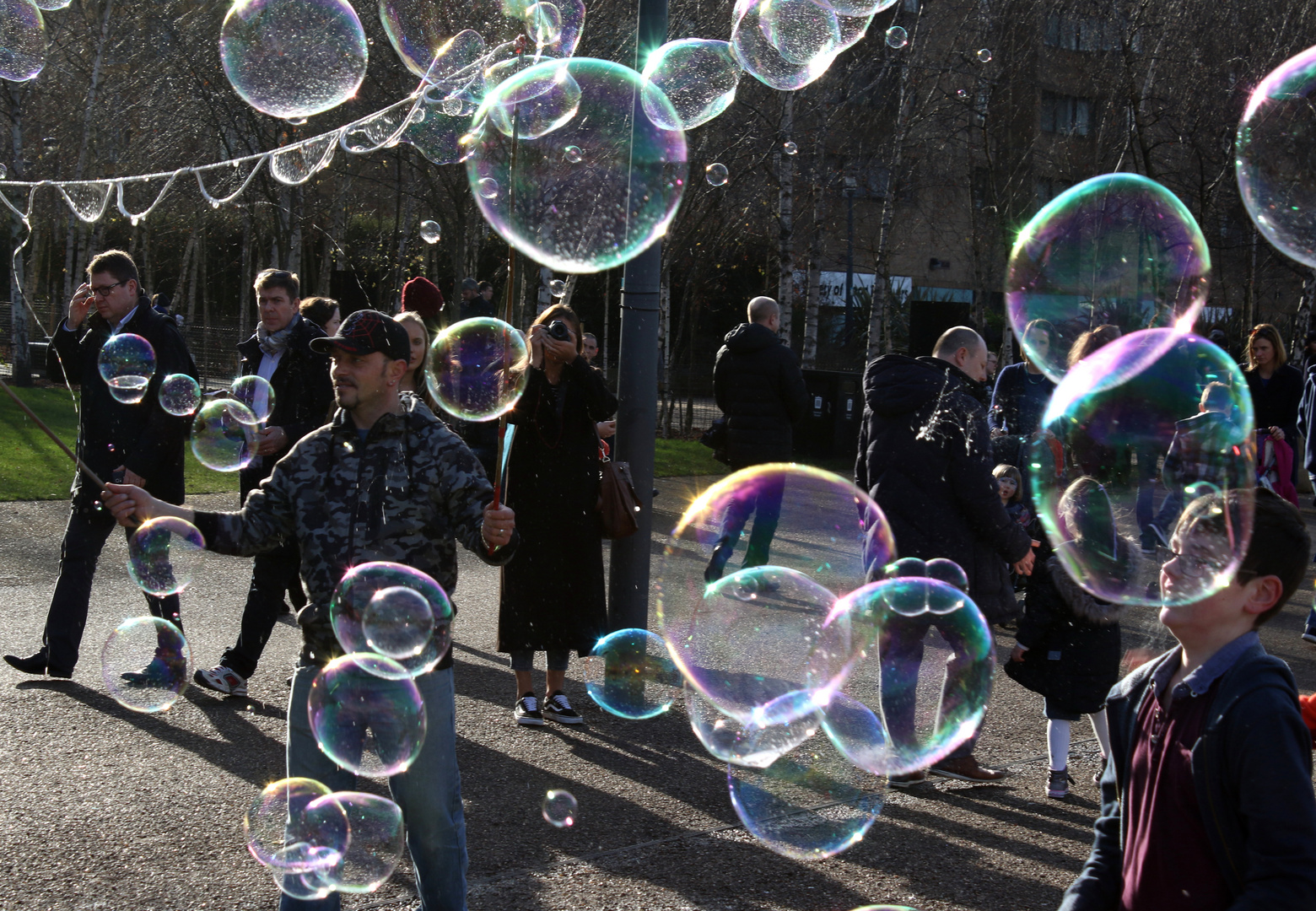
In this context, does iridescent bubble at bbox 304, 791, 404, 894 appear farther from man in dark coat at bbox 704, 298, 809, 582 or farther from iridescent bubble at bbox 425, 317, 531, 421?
man in dark coat at bbox 704, 298, 809, 582

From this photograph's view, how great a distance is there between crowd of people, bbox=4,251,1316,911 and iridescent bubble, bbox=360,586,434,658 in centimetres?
12

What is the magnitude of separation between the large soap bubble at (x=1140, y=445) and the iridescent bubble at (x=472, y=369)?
80.1 inches

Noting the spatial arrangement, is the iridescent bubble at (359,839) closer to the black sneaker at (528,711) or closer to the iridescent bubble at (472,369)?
the iridescent bubble at (472,369)

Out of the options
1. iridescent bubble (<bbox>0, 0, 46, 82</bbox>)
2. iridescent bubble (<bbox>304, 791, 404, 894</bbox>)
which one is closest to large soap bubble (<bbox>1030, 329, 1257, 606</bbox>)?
iridescent bubble (<bbox>304, 791, 404, 894</bbox>)

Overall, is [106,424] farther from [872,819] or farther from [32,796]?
[872,819]

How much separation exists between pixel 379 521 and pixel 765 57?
421cm

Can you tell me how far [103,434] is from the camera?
5.87 m

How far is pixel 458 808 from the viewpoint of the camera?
3.21 metres

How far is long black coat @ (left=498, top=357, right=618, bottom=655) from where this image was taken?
5660 millimetres

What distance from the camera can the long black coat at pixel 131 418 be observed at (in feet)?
19.1

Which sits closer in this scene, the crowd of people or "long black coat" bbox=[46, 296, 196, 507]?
the crowd of people

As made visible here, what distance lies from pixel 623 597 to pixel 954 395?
8.12 feet

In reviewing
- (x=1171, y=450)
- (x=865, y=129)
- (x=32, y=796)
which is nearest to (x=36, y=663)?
(x=32, y=796)

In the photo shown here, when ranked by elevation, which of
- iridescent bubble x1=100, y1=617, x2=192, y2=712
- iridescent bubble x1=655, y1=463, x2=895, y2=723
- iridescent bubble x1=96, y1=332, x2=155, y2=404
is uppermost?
iridescent bubble x1=96, y1=332, x2=155, y2=404
